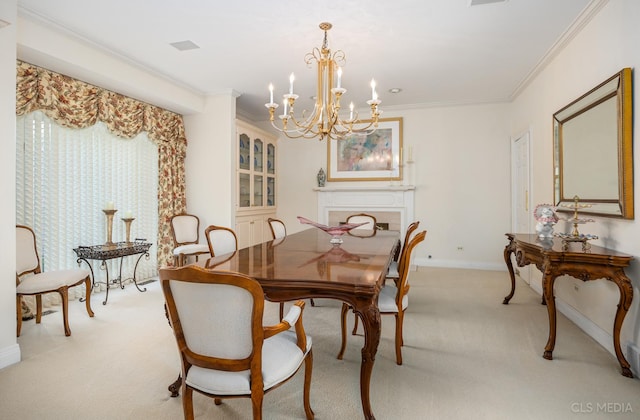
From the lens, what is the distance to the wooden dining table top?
5.05 ft

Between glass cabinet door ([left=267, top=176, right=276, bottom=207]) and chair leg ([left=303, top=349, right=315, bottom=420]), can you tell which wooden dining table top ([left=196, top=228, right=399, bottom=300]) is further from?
glass cabinet door ([left=267, top=176, right=276, bottom=207])

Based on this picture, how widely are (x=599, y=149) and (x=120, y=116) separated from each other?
180 inches

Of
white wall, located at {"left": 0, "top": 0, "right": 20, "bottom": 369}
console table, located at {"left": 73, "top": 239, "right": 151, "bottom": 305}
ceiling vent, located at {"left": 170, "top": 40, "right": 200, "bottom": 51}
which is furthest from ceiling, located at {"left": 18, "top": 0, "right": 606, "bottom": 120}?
console table, located at {"left": 73, "top": 239, "right": 151, "bottom": 305}

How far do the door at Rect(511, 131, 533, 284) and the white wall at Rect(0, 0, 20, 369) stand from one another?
4.89 metres

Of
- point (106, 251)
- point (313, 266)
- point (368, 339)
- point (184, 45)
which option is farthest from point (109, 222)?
point (368, 339)

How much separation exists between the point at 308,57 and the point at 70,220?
2.97 metres

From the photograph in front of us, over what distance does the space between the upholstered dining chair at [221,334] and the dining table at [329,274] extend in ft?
0.81

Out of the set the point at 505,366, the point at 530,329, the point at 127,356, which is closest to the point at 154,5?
the point at 127,356

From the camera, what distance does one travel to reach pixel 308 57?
343 cm

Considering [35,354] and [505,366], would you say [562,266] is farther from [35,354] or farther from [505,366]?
[35,354]

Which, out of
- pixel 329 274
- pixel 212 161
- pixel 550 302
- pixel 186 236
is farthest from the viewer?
pixel 212 161

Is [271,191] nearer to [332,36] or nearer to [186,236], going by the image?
[186,236]

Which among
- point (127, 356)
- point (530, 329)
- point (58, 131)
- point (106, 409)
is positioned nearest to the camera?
point (106, 409)

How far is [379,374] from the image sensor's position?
6.70 ft
